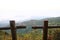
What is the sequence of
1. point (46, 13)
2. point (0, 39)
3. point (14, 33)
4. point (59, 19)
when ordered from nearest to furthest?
point (14, 33) < point (0, 39) < point (59, 19) < point (46, 13)

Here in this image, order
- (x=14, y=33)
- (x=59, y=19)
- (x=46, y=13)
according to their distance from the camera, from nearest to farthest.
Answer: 1. (x=14, y=33)
2. (x=59, y=19)
3. (x=46, y=13)

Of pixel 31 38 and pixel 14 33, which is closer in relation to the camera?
pixel 14 33

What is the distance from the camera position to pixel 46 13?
8117 millimetres

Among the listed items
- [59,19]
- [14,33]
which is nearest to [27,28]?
[14,33]

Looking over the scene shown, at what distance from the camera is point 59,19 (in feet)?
22.9

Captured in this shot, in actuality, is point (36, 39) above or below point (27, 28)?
below

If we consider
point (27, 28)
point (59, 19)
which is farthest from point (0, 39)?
point (59, 19)

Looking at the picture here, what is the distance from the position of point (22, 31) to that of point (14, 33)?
90cm

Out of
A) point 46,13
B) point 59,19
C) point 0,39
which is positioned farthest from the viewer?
point 46,13

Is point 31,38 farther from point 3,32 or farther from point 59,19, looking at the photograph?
point 59,19

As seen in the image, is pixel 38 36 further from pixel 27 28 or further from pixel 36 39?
pixel 27 28

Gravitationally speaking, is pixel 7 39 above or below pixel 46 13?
below

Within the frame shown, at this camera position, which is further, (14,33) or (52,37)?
(52,37)

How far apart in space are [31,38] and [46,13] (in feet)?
8.84
